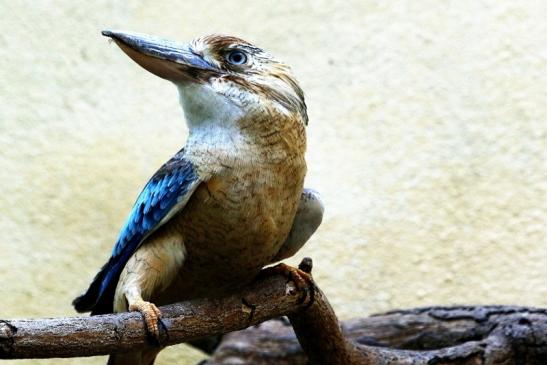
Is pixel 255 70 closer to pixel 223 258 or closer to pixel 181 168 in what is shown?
pixel 181 168

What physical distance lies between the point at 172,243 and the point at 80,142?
146 centimetres

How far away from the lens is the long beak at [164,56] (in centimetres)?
161

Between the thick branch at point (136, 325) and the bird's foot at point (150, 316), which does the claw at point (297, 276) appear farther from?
the bird's foot at point (150, 316)

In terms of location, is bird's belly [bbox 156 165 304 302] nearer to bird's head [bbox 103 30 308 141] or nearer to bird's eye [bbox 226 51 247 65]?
bird's head [bbox 103 30 308 141]

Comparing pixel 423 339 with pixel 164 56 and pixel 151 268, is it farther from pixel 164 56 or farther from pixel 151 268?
pixel 164 56

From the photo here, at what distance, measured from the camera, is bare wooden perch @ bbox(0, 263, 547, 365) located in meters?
1.36

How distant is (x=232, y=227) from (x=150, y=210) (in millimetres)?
190

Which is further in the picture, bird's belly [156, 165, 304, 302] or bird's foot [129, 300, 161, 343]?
bird's belly [156, 165, 304, 302]

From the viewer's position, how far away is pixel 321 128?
3.13 m

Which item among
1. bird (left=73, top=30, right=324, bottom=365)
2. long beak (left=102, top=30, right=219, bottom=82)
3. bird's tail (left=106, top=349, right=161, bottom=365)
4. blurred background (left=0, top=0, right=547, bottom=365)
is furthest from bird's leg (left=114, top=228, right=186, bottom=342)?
blurred background (left=0, top=0, right=547, bottom=365)

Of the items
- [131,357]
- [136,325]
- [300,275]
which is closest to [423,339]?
[300,275]

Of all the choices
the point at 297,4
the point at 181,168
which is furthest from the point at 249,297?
the point at 297,4

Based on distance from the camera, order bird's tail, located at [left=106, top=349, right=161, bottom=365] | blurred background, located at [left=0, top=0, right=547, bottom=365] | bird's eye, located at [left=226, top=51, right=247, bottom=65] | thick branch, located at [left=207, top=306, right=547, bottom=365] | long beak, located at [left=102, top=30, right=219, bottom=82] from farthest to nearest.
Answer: blurred background, located at [left=0, top=0, right=547, bottom=365] → thick branch, located at [left=207, top=306, right=547, bottom=365] → bird's tail, located at [left=106, top=349, right=161, bottom=365] → bird's eye, located at [left=226, top=51, right=247, bottom=65] → long beak, located at [left=102, top=30, right=219, bottom=82]

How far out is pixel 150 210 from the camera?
1.71 meters
